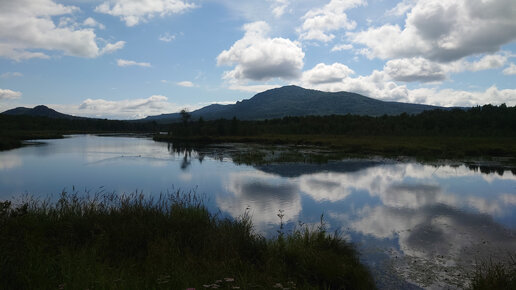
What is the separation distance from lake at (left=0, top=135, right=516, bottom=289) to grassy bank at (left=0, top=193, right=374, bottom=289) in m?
2.07

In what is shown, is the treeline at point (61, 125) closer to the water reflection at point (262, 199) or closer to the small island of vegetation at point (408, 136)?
the small island of vegetation at point (408, 136)

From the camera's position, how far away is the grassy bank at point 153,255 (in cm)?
593

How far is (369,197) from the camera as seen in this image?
19.5 m

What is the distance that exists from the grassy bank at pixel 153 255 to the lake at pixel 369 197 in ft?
6.81

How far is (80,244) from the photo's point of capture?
26.5 feet

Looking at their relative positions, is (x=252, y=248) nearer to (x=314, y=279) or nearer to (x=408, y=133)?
(x=314, y=279)

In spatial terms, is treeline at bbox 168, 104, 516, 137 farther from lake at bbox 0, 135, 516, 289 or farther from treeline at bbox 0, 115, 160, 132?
treeline at bbox 0, 115, 160, 132

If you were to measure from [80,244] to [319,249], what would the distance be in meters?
6.33

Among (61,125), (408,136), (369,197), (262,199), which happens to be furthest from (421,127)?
(61,125)

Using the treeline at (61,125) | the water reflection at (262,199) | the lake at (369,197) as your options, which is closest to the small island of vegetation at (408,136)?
the lake at (369,197)

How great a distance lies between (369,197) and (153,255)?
15.1 metres

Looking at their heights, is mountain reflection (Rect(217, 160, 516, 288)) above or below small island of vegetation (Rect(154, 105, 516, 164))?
below

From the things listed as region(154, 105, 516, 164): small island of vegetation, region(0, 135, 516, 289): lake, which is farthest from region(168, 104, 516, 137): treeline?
region(0, 135, 516, 289): lake

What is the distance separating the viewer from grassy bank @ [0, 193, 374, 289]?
5934 millimetres
